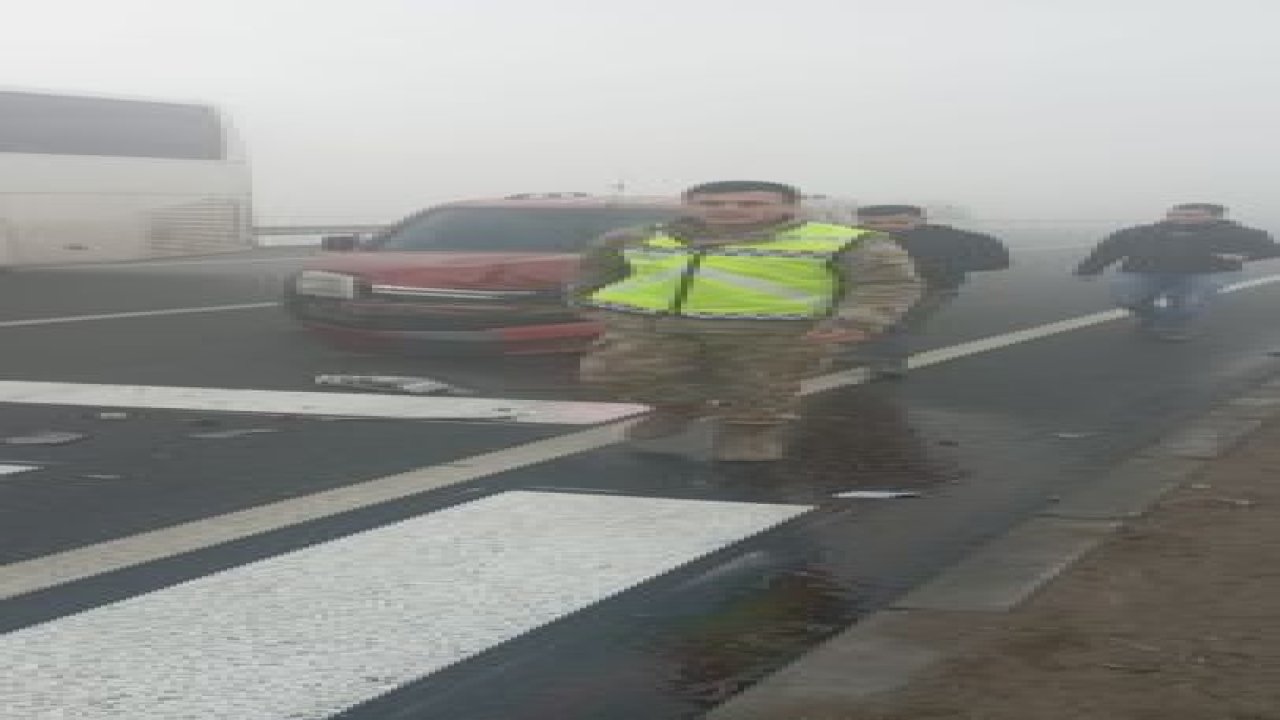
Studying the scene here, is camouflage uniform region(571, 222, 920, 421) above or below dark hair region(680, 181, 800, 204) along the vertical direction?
below

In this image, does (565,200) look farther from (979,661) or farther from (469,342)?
(979,661)

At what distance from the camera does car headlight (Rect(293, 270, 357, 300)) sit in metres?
14.6

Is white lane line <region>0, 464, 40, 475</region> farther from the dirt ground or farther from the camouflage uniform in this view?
the dirt ground

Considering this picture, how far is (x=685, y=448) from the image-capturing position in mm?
8977

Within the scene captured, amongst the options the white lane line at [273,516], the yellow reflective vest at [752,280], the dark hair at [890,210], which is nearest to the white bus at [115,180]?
the dark hair at [890,210]

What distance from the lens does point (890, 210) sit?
1437cm

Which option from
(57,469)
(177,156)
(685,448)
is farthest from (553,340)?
(177,156)

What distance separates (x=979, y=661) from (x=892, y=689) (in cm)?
33

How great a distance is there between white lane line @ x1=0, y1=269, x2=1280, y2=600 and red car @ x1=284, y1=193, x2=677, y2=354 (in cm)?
449

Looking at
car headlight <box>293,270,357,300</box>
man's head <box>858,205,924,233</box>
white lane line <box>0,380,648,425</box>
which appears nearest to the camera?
white lane line <box>0,380,648,425</box>

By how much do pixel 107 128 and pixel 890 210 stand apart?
1795 centimetres

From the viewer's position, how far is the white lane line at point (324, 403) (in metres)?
10.4

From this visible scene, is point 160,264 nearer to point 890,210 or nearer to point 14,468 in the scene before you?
point 890,210

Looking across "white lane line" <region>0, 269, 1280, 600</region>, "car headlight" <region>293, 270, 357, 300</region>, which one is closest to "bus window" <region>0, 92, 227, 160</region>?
"car headlight" <region>293, 270, 357, 300</region>
